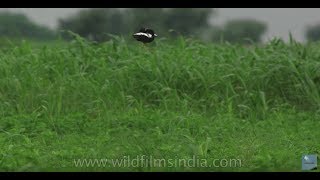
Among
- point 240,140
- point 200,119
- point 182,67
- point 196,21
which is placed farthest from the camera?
point 182,67

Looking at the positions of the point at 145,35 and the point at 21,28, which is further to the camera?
the point at 21,28

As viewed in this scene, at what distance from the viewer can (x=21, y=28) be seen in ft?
17.1

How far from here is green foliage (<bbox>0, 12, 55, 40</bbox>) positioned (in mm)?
4852

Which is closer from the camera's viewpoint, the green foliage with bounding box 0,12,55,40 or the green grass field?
the green grass field

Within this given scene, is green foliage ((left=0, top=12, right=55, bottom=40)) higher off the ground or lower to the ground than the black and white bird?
higher

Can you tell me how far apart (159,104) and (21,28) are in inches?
56.8

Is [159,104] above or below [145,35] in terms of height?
below

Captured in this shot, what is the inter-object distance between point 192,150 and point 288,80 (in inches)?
73.7

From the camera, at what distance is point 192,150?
12.7ft

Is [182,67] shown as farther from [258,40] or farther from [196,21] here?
[258,40]

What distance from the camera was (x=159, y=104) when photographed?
16.5 feet

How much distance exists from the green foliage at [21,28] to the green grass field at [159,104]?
0.93 feet

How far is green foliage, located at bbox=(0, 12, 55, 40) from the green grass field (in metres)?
0.28

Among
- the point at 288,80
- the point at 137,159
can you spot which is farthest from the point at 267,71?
the point at 137,159
